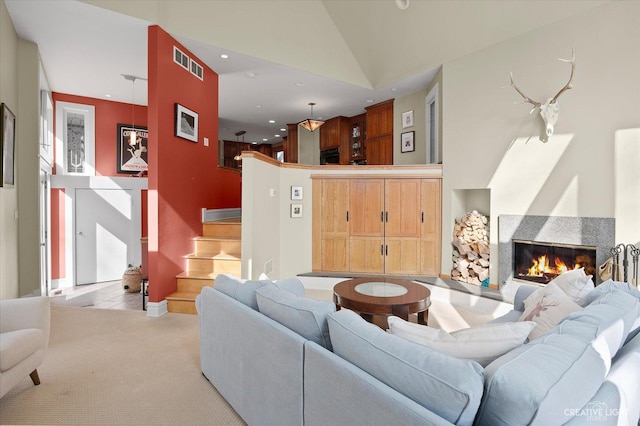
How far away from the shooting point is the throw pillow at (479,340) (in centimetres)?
127

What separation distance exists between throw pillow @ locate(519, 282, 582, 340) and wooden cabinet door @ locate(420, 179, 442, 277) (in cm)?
303

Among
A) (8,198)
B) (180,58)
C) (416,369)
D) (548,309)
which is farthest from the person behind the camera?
(180,58)

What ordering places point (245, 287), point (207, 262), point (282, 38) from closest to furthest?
point (245, 287)
point (207, 262)
point (282, 38)

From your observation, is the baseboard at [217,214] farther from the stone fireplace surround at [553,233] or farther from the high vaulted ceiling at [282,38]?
the stone fireplace surround at [553,233]

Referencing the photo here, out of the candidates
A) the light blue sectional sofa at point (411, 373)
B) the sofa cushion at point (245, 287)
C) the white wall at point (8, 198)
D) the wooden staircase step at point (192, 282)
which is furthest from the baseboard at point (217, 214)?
the light blue sectional sofa at point (411, 373)

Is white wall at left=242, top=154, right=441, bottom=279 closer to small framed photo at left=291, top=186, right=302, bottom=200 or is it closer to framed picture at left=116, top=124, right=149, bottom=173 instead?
small framed photo at left=291, top=186, right=302, bottom=200

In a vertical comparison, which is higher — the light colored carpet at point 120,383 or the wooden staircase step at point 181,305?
the wooden staircase step at point 181,305

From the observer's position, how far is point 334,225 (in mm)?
5461

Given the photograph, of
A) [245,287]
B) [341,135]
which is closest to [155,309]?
[245,287]

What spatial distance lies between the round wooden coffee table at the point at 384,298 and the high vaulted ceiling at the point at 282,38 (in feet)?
11.7

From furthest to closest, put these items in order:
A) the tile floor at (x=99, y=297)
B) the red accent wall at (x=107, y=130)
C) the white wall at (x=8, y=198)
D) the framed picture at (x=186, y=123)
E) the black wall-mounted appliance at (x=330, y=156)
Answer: the black wall-mounted appliance at (x=330, y=156) → the red accent wall at (x=107, y=130) → the tile floor at (x=99, y=297) → the framed picture at (x=186, y=123) → the white wall at (x=8, y=198)

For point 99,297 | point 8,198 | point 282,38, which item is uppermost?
point 282,38

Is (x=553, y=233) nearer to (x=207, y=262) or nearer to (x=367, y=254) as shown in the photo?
(x=367, y=254)

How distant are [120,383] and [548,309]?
2898 mm
